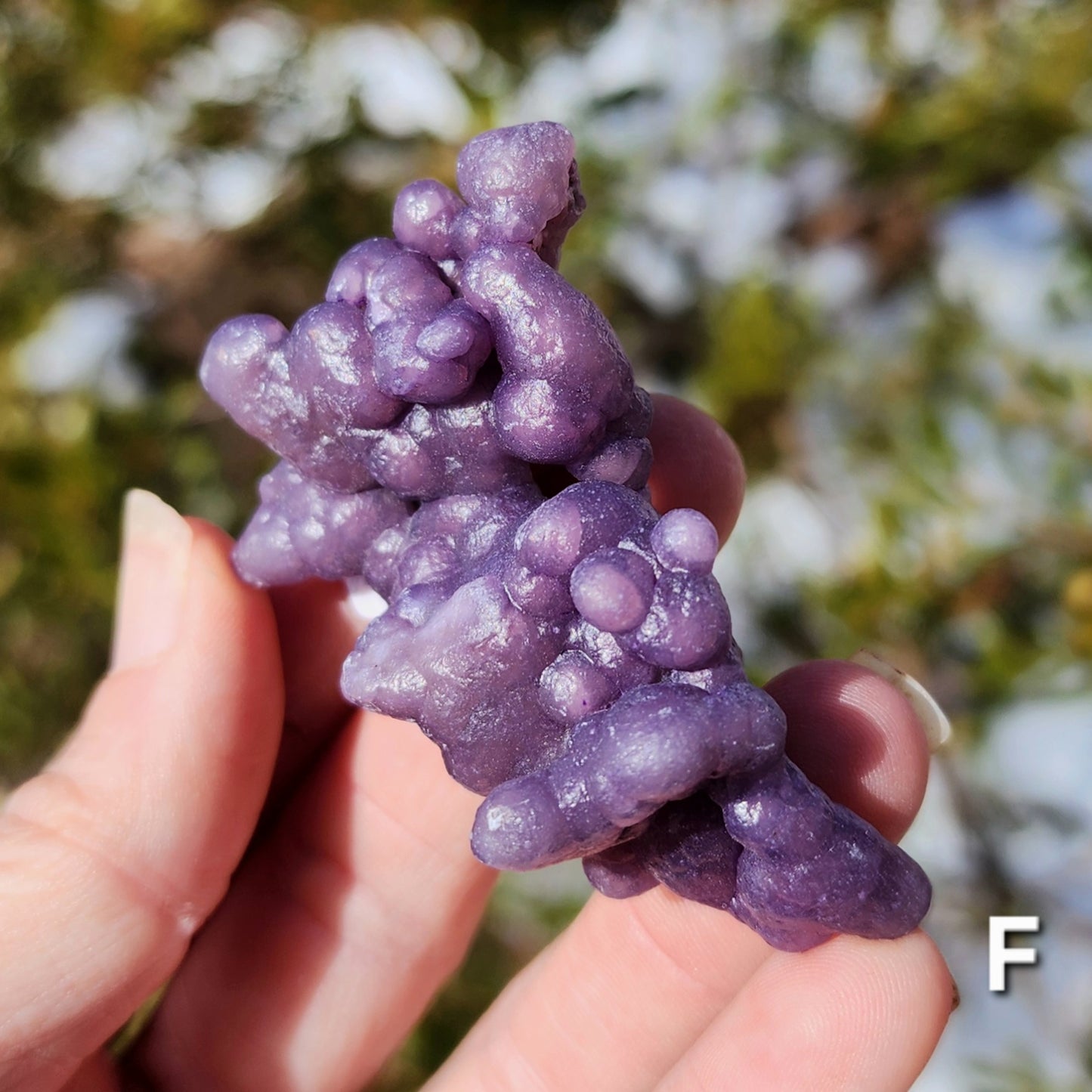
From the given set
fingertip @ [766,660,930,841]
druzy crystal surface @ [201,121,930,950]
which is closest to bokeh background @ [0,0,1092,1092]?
fingertip @ [766,660,930,841]

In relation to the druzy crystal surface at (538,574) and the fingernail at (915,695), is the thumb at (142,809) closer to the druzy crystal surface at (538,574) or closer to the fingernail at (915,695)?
the druzy crystal surface at (538,574)

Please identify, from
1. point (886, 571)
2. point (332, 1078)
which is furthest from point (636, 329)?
point (332, 1078)

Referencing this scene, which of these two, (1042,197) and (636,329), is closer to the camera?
(1042,197)

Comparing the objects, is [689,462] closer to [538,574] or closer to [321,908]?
[538,574]

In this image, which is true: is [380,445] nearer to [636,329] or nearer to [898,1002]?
[898,1002]

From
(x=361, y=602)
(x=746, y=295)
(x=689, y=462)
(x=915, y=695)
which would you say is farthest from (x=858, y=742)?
(x=746, y=295)

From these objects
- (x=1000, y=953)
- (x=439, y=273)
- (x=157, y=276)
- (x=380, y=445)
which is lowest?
(x=1000, y=953)
